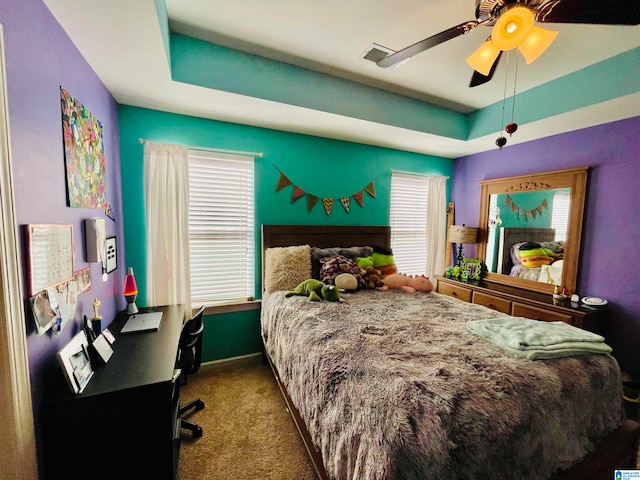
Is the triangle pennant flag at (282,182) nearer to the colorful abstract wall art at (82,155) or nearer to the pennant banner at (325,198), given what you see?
the pennant banner at (325,198)

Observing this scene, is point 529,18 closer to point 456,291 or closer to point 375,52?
point 375,52

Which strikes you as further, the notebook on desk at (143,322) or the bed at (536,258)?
the bed at (536,258)

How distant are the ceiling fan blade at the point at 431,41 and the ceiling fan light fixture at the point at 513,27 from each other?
11cm

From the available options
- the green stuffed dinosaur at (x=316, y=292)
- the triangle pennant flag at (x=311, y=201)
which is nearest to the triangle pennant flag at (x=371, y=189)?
the triangle pennant flag at (x=311, y=201)

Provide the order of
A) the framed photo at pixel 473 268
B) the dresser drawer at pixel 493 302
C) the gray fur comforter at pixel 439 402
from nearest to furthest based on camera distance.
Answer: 1. the gray fur comforter at pixel 439 402
2. the dresser drawer at pixel 493 302
3. the framed photo at pixel 473 268

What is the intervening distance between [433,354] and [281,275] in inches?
59.1

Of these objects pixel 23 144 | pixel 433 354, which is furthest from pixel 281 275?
pixel 23 144

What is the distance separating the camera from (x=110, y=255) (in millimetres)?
1840

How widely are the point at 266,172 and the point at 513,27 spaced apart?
2096mm

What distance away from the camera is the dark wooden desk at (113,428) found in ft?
3.42

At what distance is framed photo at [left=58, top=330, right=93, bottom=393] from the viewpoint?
105 cm

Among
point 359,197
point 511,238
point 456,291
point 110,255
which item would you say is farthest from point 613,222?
point 110,255

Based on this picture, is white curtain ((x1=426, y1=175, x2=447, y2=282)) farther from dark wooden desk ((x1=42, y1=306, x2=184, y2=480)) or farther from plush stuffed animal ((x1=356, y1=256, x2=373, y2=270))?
dark wooden desk ((x1=42, y1=306, x2=184, y2=480))

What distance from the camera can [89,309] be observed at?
1501mm
